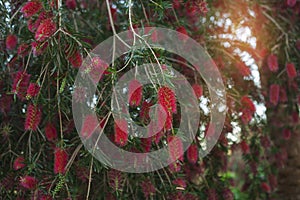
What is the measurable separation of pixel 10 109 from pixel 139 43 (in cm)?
68

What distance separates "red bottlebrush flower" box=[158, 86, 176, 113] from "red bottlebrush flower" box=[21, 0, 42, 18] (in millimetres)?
533

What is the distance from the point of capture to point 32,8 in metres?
1.42

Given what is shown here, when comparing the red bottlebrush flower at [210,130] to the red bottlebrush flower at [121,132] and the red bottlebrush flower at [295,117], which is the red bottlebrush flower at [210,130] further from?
the red bottlebrush flower at [295,117]

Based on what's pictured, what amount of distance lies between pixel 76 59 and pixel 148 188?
523 mm

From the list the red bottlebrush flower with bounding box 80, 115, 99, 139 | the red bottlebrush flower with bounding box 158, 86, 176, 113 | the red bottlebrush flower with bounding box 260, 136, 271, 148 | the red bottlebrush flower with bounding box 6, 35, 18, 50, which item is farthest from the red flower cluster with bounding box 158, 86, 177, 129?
the red bottlebrush flower with bounding box 260, 136, 271, 148

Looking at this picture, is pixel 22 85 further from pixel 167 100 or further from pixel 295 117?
pixel 295 117

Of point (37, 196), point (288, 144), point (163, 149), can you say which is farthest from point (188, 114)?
point (288, 144)

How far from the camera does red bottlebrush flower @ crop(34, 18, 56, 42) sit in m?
1.31

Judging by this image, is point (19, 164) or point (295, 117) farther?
point (295, 117)

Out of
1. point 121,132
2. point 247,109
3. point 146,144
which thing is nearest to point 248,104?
point 247,109

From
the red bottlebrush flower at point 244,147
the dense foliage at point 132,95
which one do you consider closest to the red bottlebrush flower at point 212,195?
the dense foliage at point 132,95

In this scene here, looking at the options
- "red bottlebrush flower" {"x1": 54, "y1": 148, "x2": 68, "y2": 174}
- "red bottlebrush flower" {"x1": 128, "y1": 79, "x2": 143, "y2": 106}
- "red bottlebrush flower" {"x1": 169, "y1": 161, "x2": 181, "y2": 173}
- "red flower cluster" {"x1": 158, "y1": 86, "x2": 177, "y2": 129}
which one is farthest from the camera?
"red bottlebrush flower" {"x1": 169, "y1": 161, "x2": 181, "y2": 173}

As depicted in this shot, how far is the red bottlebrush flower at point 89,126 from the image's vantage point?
1.33m

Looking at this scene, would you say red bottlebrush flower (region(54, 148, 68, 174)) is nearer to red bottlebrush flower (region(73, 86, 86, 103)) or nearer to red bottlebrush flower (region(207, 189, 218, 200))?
red bottlebrush flower (region(73, 86, 86, 103))
